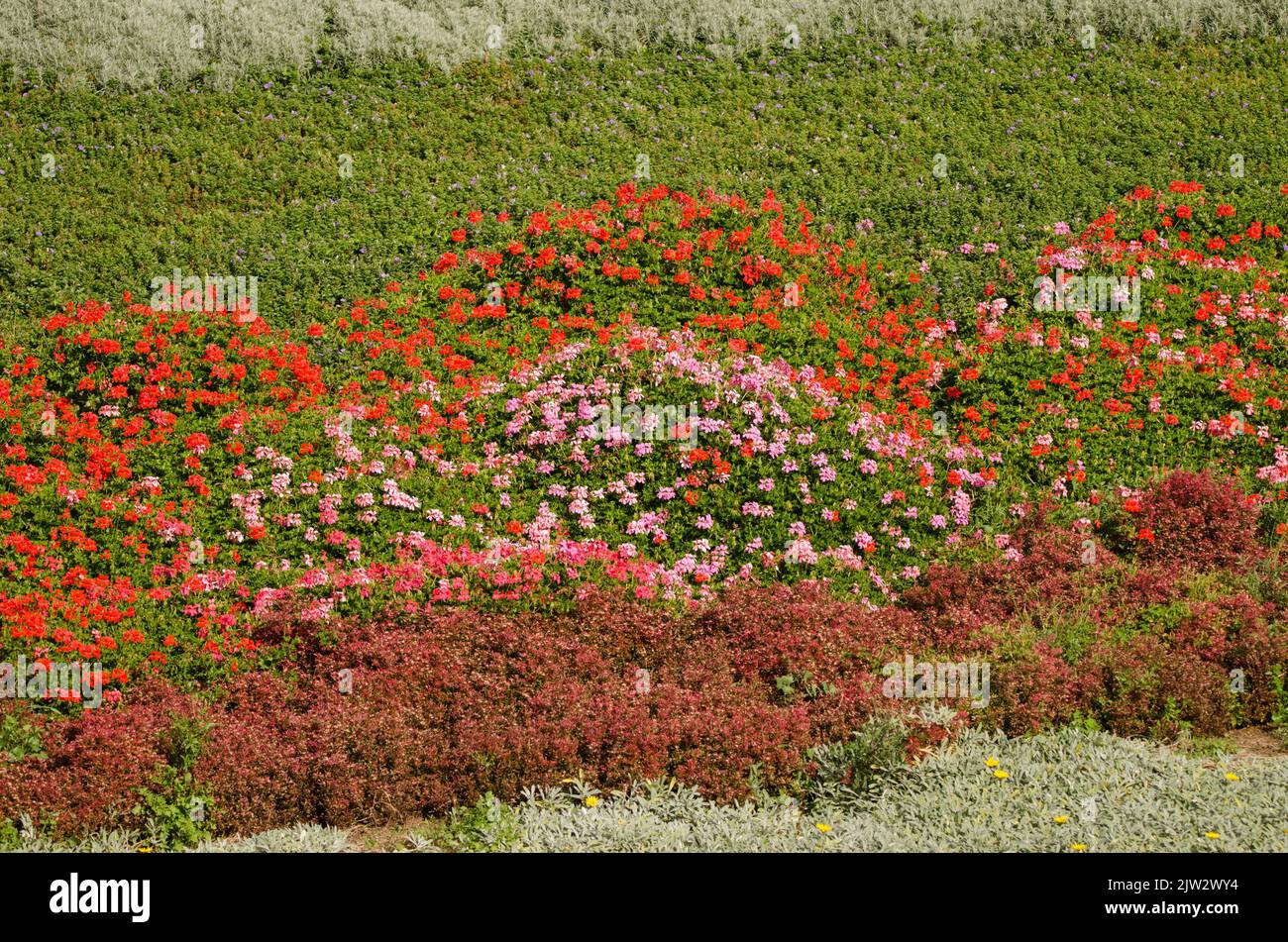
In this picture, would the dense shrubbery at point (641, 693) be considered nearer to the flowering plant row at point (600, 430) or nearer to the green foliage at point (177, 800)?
the green foliage at point (177, 800)

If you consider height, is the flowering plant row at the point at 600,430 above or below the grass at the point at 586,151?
below

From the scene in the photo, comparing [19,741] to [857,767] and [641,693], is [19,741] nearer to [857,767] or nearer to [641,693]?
[641,693]

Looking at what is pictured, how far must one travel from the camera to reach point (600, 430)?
13234 millimetres

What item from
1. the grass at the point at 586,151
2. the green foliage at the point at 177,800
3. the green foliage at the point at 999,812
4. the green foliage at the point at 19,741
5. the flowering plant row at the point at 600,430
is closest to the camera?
the green foliage at the point at 999,812

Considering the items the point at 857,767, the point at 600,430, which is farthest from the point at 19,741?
the point at 857,767

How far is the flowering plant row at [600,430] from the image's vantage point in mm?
11391

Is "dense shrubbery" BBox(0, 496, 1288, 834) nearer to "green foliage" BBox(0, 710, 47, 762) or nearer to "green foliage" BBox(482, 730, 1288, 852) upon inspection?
"green foliage" BBox(0, 710, 47, 762)

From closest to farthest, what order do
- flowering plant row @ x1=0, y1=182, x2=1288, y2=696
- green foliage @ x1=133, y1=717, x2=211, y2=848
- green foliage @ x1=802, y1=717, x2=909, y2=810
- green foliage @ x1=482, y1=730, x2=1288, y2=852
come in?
1. green foliage @ x1=482, y1=730, x2=1288, y2=852
2. green foliage @ x1=133, y1=717, x2=211, y2=848
3. green foliage @ x1=802, y1=717, x2=909, y2=810
4. flowering plant row @ x1=0, y1=182, x2=1288, y2=696

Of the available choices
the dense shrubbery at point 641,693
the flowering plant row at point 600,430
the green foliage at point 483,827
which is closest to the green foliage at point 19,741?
the dense shrubbery at point 641,693

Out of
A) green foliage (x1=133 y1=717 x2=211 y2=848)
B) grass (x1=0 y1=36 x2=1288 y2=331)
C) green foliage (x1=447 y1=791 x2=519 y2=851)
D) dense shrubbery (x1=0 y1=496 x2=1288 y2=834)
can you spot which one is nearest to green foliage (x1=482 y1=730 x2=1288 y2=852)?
green foliage (x1=447 y1=791 x2=519 y2=851)

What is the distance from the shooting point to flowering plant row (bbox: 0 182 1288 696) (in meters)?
11.4

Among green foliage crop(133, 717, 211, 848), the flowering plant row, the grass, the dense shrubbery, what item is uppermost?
the grass

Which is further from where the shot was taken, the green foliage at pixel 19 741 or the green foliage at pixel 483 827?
the green foliage at pixel 19 741

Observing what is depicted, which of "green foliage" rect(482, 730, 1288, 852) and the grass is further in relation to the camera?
the grass
